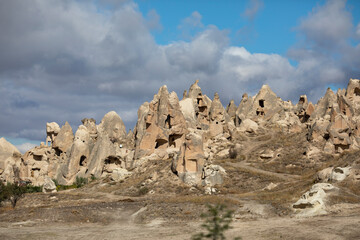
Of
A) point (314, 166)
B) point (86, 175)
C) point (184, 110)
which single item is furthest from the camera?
point (184, 110)

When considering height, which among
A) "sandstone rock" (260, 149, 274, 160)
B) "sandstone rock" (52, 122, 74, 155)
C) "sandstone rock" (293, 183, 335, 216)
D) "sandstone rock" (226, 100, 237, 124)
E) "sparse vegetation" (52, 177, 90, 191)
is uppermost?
"sandstone rock" (226, 100, 237, 124)

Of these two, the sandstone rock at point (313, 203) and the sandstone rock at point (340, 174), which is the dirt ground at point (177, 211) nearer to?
the sandstone rock at point (313, 203)

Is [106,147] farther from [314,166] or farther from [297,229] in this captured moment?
[297,229]

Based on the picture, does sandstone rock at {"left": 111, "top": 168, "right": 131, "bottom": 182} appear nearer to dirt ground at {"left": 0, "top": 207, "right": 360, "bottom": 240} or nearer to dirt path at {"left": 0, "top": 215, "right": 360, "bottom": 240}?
dirt ground at {"left": 0, "top": 207, "right": 360, "bottom": 240}

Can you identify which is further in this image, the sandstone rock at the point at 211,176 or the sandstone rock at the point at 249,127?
the sandstone rock at the point at 249,127

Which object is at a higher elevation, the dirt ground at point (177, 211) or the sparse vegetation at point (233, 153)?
the sparse vegetation at point (233, 153)

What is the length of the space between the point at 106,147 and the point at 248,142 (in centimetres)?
1864

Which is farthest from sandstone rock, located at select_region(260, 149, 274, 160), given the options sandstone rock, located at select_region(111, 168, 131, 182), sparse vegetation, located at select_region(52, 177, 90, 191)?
sparse vegetation, located at select_region(52, 177, 90, 191)

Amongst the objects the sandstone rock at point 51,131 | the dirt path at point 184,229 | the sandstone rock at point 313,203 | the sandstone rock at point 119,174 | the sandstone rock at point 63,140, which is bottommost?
the dirt path at point 184,229

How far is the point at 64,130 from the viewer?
57438mm

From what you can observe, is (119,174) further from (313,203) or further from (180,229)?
(313,203)

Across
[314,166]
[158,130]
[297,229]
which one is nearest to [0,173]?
[158,130]

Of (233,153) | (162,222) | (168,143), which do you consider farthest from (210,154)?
(162,222)

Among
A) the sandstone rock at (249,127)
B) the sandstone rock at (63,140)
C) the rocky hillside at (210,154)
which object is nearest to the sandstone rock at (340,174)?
the rocky hillside at (210,154)
